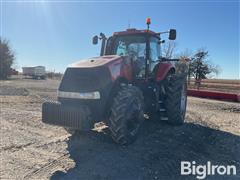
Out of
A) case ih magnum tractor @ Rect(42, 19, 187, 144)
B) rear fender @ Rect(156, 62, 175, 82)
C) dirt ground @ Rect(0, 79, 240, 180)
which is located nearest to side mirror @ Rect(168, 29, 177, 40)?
case ih magnum tractor @ Rect(42, 19, 187, 144)

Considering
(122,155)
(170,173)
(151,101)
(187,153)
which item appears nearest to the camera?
(170,173)

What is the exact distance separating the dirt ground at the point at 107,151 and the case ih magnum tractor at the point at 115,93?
427 mm

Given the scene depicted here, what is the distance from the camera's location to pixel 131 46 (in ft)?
21.3

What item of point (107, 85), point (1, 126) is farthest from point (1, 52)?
point (107, 85)

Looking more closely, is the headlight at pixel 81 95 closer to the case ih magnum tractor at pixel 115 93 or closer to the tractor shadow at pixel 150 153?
the case ih magnum tractor at pixel 115 93

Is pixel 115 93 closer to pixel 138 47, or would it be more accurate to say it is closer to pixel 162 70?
pixel 138 47

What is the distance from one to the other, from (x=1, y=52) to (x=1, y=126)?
1467 inches

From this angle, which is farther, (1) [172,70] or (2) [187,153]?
(1) [172,70]

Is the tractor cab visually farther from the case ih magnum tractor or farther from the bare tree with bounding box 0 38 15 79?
the bare tree with bounding box 0 38 15 79

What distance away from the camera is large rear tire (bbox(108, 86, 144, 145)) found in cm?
465

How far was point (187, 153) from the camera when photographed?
15.8 ft

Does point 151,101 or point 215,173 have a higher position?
point 151,101

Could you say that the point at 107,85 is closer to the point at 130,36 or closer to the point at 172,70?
the point at 130,36

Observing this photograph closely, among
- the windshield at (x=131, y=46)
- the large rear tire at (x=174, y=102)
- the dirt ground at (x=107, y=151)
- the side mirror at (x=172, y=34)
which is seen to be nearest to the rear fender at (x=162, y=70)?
the large rear tire at (x=174, y=102)
